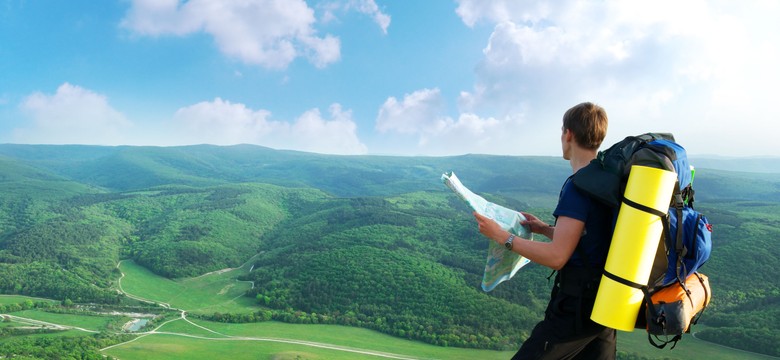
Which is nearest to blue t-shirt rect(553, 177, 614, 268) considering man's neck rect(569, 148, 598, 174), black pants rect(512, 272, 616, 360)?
black pants rect(512, 272, 616, 360)

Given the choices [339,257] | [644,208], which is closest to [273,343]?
→ [339,257]

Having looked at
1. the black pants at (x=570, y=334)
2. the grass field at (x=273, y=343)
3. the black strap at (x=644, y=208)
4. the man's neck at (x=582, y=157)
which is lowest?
the grass field at (x=273, y=343)

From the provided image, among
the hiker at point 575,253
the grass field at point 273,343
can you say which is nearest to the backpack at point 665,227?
the hiker at point 575,253

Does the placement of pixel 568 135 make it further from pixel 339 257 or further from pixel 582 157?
pixel 339 257

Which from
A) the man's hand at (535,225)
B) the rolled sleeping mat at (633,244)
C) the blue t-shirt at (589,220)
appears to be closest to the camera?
the rolled sleeping mat at (633,244)

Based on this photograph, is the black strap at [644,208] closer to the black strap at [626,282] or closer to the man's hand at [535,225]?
the black strap at [626,282]

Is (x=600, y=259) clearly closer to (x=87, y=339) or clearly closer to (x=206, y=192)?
(x=87, y=339)

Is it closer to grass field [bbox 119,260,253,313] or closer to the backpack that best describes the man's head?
the backpack
